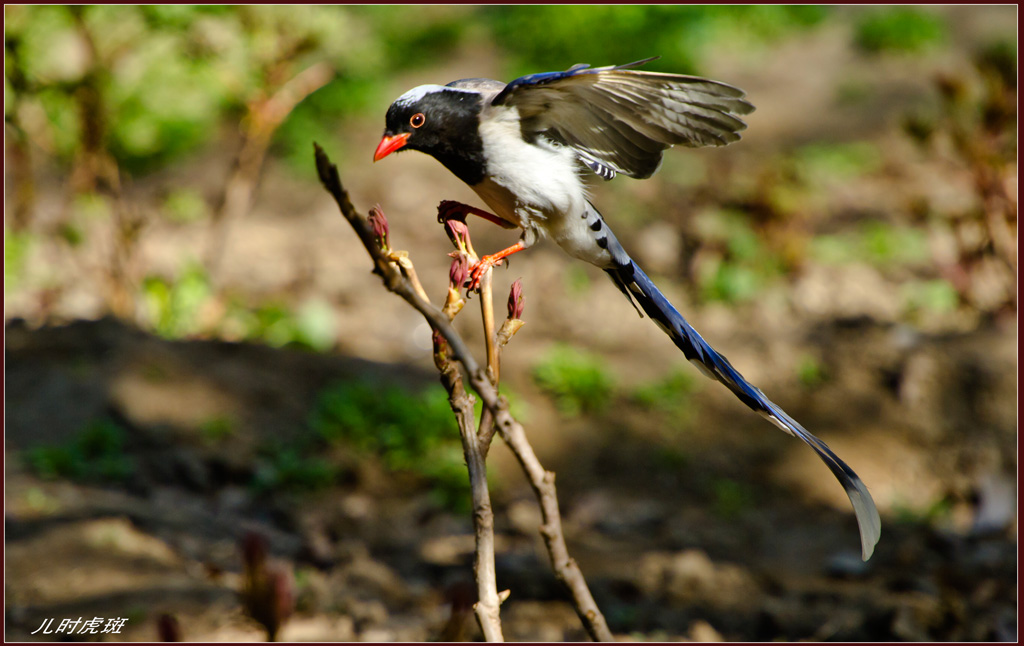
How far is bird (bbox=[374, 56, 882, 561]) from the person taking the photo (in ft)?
5.93

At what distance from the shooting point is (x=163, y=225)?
7.63 metres

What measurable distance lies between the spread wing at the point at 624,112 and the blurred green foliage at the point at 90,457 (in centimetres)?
327

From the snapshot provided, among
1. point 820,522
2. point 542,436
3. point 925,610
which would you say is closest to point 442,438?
point 542,436

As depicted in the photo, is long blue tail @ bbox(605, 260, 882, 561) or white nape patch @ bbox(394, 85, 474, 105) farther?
white nape patch @ bbox(394, 85, 474, 105)

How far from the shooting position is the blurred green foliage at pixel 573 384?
5.06 m

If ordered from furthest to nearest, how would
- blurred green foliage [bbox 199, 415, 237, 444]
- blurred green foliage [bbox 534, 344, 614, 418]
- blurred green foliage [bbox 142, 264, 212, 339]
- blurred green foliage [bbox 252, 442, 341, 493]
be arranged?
blurred green foliage [bbox 142, 264, 212, 339]
blurred green foliage [bbox 534, 344, 614, 418]
blurred green foliage [bbox 199, 415, 237, 444]
blurred green foliage [bbox 252, 442, 341, 493]

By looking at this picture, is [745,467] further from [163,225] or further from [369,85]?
[369,85]

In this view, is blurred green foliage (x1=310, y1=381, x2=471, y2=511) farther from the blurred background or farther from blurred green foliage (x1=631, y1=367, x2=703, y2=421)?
blurred green foliage (x1=631, y1=367, x2=703, y2=421)

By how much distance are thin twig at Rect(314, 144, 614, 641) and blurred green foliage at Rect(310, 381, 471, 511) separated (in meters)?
2.78

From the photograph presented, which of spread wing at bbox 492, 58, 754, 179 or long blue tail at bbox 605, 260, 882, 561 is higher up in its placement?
spread wing at bbox 492, 58, 754, 179

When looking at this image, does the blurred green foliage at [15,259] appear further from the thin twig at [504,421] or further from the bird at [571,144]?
the thin twig at [504,421]

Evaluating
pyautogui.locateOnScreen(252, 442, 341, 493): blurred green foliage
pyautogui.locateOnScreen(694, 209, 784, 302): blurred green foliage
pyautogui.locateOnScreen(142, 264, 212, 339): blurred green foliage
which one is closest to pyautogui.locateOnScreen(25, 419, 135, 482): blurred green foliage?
pyautogui.locateOnScreen(252, 442, 341, 493): blurred green foliage

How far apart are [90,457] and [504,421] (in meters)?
3.56

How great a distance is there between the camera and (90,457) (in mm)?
4188
